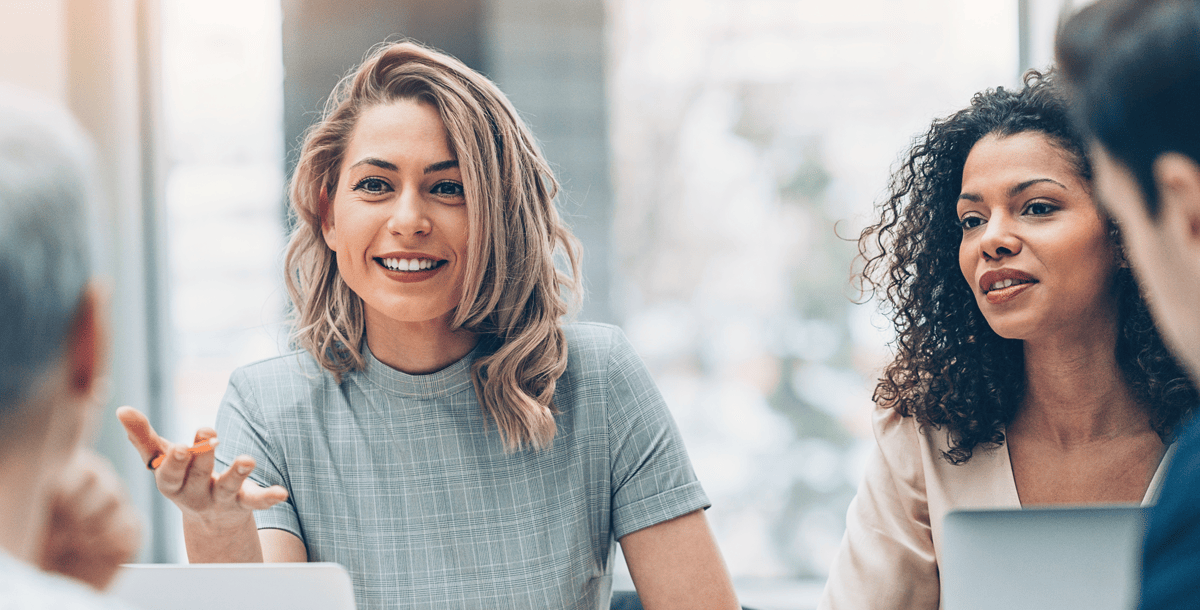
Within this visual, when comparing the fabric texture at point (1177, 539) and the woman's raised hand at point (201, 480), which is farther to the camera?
the woman's raised hand at point (201, 480)

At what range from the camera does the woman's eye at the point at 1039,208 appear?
1282 millimetres

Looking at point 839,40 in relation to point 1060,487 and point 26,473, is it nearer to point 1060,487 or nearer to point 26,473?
point 1060,487

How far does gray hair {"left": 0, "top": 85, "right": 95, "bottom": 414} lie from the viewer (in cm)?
46

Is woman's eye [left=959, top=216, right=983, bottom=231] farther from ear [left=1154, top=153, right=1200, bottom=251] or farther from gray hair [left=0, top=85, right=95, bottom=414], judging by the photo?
gray hair [left=0, top=85, right=95, bottom=414]

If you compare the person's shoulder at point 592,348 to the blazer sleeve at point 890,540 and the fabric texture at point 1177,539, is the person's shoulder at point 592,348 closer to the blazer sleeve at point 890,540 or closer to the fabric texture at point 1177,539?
the blazer sleeve at point 890,540

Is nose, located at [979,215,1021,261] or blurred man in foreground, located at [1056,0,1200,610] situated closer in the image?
blurred man in foreground, located at [1056,0,1200,610]

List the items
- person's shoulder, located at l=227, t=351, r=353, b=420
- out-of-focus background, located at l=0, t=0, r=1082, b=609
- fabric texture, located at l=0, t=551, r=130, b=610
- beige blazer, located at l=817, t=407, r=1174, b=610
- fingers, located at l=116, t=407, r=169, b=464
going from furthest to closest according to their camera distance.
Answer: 1. out-of-focus background, located at l=0, t=0, r=1082, b=609
2. person's shoulder, located at l=227, t=351, r=353, b=420
3. beige blazer, located at l=817, t=407, r=1174, b=610
4. fingers, located at l=116, t=407, r=169, b=464
5. fabric texture, located at l=0, t=551, r=130, b=610

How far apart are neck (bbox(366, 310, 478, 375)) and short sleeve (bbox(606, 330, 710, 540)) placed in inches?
11.6

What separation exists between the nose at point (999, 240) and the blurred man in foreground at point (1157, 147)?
551 mm

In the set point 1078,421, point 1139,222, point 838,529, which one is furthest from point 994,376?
point 838,529

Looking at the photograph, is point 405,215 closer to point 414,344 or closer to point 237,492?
point 414,344

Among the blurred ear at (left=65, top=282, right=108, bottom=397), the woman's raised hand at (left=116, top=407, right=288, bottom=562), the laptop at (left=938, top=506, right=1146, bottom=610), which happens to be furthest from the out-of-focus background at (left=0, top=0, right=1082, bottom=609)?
the blurred ear at (left=65, top=282, right=108, bottom=397)

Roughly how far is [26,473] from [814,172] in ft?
7.81

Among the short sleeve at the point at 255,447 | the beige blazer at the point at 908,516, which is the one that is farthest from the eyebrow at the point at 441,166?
the beige blazer at the point at 908,516
